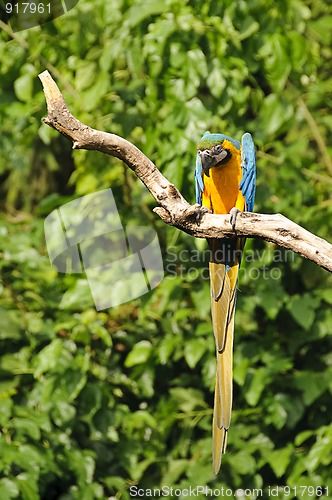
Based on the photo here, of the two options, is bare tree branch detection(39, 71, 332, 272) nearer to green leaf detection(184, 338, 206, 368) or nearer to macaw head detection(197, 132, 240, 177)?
macaw head detection(197, 132, 240, 177)

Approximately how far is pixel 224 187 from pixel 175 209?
2.15 ft

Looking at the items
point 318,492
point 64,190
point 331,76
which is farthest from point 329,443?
point 64,190

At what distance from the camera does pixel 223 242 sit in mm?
3012

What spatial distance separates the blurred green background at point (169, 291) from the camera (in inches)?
136

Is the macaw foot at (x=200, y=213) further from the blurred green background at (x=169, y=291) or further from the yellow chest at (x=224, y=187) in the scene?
the blurred green background at (x=169, y=291)

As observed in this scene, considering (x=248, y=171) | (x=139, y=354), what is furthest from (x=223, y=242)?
(x=139, y=354)

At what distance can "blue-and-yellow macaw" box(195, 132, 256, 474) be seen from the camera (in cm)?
288

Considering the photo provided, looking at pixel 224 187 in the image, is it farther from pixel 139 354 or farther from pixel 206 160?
pixel 139 354

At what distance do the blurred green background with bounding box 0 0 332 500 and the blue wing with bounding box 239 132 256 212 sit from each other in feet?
0.90

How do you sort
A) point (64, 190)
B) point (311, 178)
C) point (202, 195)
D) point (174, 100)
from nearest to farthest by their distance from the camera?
point (202, 195)
point (174, 100)
point (311, 178)
point (64, 190)

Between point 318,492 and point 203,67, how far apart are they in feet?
6.61

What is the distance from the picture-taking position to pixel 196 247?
374 centimetres

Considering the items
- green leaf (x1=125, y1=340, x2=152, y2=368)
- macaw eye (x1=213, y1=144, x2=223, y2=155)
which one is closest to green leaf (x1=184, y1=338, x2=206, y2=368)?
green leaf (x1=125, y1=340, x2=152, y2=368)

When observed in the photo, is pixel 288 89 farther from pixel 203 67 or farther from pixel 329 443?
pixel 329 443
